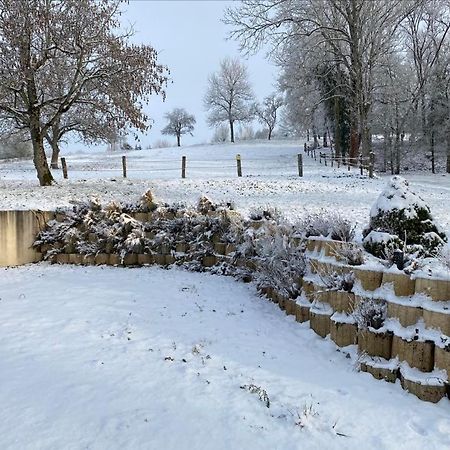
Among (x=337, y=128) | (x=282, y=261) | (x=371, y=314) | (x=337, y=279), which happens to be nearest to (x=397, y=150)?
(x=337, y=128)

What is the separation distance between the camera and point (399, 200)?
4.86 meters

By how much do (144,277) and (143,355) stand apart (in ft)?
9.33

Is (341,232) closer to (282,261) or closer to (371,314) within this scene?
(282,261)

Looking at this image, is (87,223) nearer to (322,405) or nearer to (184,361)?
(184,361)

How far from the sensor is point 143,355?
13.1 ft

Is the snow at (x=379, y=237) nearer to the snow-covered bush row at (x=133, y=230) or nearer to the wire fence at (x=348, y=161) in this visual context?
the snow-covered bush row at (x=133, y=230)

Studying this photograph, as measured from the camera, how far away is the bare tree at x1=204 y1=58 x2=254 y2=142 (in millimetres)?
52031

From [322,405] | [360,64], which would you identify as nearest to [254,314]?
[322,405]

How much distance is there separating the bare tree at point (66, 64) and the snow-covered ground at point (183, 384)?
860cm

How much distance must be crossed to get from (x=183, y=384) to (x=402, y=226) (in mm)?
2849

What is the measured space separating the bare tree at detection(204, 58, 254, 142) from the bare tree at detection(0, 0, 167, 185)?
39.1 m

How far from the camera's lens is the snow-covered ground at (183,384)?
9.41ft

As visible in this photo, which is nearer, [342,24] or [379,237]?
[379,237]

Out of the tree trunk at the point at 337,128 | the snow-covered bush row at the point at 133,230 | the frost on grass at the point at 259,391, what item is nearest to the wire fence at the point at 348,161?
the tree trunk at the point at 337,128
